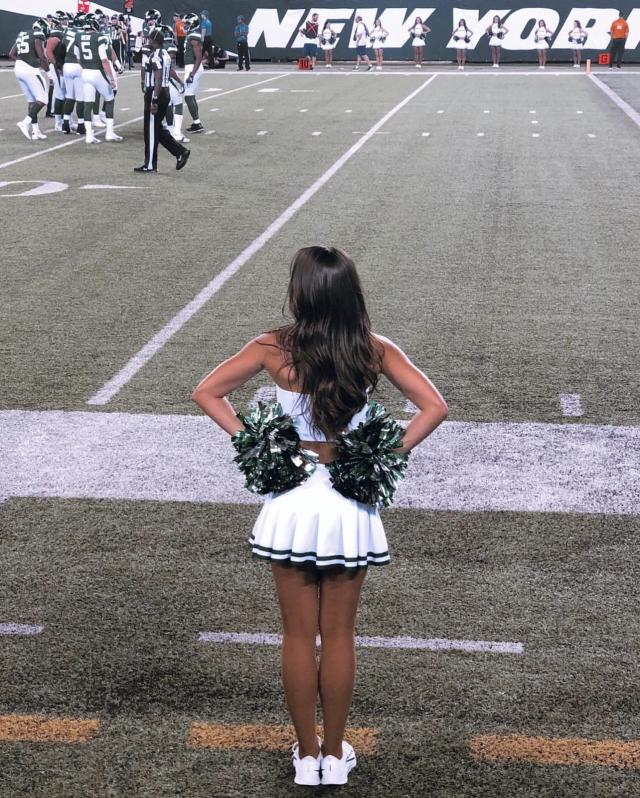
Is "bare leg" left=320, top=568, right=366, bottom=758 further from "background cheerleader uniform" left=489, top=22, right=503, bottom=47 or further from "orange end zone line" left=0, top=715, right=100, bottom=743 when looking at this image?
"background cheerleader uniform" left=489, top=22, right=503, bottom=47

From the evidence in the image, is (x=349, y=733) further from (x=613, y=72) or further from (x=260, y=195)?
(x=613, y=72)

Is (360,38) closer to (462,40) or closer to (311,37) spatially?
(311,37)

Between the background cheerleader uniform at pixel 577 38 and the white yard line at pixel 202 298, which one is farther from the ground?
the background cheerleader uniform at pixel 577 38

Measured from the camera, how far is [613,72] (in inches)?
1469

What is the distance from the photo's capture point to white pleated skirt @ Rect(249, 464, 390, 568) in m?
3.34

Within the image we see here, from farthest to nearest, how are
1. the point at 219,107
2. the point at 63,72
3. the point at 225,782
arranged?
the point at 219,107, the point at 63,72, the point at 225,782

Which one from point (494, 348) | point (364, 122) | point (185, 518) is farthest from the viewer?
point (364, 122)

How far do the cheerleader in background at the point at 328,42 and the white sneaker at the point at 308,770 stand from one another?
132 ft

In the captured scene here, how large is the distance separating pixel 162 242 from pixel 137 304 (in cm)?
273

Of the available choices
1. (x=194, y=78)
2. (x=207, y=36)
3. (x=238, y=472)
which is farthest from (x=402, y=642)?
(x=207, y=36)

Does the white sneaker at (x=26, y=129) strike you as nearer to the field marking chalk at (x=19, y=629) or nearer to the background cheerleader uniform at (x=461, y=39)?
the field marking chalk at (x=19, y=629)

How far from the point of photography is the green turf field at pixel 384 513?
3.84 metres

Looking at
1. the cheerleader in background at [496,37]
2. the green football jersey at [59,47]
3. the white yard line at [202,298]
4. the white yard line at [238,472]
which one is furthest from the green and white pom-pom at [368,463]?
the cheerleader in background at [496,37]

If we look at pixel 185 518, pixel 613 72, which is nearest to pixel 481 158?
pixel 185 518
